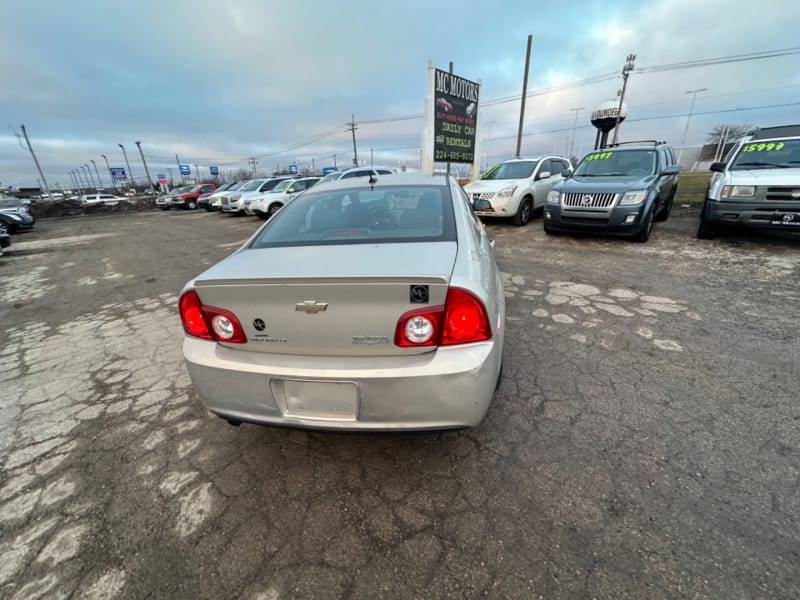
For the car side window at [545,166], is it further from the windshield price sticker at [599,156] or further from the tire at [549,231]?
the tire at [549,231]

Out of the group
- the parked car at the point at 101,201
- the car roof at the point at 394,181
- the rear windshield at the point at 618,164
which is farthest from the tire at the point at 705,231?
the parked car at the point at 101,201

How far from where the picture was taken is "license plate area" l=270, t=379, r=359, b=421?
1572 millimetres

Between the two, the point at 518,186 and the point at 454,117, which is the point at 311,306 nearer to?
the point at 518,186

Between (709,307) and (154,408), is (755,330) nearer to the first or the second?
(709,307)

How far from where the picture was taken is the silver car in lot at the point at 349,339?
1508 millimetres

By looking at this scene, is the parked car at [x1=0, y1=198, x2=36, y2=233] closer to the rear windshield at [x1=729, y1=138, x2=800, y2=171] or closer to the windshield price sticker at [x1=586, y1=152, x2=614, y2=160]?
the windshield price sticker at [x1=586, y1=152, x2=614, y2=160]

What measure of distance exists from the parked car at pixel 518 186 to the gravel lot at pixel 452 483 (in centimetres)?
523

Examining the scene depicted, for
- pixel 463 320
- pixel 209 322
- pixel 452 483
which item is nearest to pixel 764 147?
pixel 463 320

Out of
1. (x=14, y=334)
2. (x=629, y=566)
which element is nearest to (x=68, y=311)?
(x=14, y=334)

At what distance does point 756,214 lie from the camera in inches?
205

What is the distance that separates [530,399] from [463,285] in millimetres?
1280

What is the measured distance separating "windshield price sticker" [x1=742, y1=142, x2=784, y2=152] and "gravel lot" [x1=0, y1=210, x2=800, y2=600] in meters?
4.45

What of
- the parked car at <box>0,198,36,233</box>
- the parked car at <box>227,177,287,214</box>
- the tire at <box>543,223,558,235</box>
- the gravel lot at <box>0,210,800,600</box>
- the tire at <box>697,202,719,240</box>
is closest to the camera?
the gravel lot at <box>0,210,800,600</box>

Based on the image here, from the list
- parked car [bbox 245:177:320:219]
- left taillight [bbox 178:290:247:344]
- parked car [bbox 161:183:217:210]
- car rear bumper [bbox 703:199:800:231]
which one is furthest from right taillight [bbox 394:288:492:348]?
parked car [bbox 161:183:217:210]
